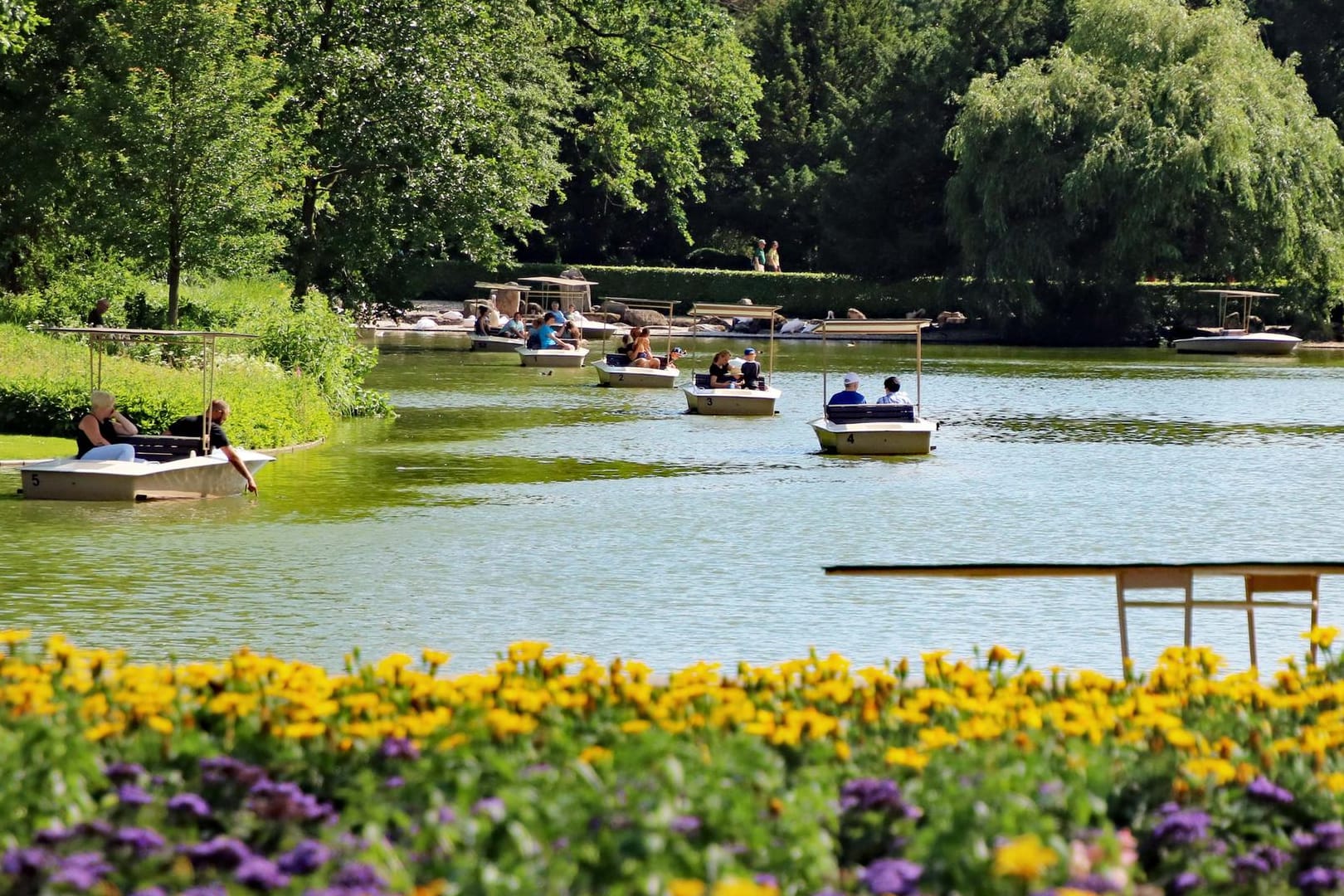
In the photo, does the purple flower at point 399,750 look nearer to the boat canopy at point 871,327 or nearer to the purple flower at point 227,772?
the purple flower at point 227,772

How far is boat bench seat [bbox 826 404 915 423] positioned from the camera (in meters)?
25.7

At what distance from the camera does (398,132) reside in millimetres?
38656

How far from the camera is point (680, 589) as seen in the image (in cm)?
1447

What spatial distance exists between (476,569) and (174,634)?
3603mm

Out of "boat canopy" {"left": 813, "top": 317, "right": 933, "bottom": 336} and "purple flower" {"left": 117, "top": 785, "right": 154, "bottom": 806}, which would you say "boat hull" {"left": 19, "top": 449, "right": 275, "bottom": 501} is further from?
"purple flower" {"left": 117, "top": 785, "right": 154, "bottom": 806}

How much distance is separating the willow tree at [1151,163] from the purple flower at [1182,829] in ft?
165

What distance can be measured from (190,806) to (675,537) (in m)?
12.0

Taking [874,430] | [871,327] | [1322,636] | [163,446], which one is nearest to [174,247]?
[871,327]

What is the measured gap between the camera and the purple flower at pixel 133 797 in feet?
18.3

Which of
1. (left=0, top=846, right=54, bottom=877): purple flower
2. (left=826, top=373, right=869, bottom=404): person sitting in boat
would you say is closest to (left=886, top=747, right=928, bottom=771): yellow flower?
(left=0, top=846, right=54, bottom=877): purple flower

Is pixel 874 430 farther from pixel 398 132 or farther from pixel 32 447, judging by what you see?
pixel 398 132

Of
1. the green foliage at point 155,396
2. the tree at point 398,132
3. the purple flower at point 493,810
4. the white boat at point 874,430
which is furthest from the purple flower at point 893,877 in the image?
the tree at point 398,132

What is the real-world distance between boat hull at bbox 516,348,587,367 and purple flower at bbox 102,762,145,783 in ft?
131

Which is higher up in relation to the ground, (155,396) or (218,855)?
(155,396)
